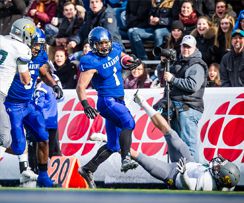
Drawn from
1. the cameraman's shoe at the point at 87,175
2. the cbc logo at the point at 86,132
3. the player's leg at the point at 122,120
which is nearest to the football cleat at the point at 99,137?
the player's leg at the point at 122,120

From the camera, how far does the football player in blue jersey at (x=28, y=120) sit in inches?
504

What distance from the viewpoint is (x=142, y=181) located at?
44.9ft

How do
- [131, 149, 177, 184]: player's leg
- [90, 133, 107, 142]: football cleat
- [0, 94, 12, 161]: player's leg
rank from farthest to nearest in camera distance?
[90, 133, 107, 142]: football cleat, [0, 94, 12, 161]: player's leg, [131, 149, 177, 184]: player's leg

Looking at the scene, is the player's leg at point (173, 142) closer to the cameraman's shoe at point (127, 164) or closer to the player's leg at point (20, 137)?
the cameraman's shoe at point (127, 164)

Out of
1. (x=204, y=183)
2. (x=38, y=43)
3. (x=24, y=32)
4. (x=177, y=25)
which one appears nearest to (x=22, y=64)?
(x=24, y=32)

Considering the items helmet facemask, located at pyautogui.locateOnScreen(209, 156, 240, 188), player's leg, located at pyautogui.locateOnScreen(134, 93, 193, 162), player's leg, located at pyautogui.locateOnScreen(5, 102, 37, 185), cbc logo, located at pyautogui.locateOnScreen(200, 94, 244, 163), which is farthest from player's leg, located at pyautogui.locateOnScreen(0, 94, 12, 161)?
cbc logo, located at pyautogui.locateOnScreen(200, 94, 244, 163)

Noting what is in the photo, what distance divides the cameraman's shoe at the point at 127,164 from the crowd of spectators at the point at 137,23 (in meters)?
2.28

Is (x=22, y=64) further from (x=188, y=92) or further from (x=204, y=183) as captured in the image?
(x=204, y=183)

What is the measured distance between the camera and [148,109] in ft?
42.0

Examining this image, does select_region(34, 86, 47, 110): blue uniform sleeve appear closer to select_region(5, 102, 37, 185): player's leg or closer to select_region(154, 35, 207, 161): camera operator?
select_region(5, 102, 37, 185): player's leg

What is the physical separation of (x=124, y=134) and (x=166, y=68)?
1345 mm

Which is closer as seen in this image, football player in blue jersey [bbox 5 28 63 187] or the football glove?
football player in blue jersey [bbox 5 28 63 187]

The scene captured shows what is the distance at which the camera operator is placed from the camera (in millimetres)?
13180

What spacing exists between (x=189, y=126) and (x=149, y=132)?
0.88 meters
